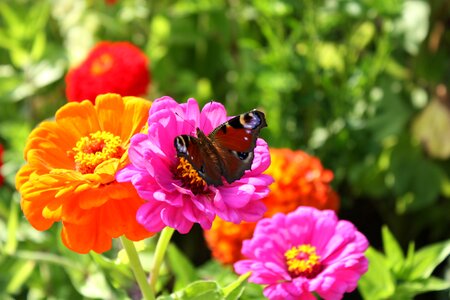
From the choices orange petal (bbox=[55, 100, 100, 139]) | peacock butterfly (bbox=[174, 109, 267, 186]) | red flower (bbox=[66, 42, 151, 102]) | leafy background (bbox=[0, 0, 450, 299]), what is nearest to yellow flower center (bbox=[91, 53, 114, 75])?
red flower (bbox=[66, 42, 151, 102])

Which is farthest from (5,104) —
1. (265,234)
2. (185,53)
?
(265,234)

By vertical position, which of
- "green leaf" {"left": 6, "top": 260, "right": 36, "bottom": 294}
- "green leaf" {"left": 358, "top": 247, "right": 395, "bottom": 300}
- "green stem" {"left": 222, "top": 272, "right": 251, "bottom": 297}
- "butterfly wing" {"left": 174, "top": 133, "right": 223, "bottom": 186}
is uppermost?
"butterfly wing" {"left": 174, "top": 133, "right": 223, "bottom": 186}

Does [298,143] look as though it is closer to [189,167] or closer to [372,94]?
[372,94]

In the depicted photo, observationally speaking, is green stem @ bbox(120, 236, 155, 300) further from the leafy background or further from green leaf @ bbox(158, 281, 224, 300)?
the leafy background

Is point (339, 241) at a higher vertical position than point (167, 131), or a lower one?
lower

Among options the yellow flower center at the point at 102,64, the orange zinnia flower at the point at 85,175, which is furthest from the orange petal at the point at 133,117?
the yellow flower center at the point at 102,64
